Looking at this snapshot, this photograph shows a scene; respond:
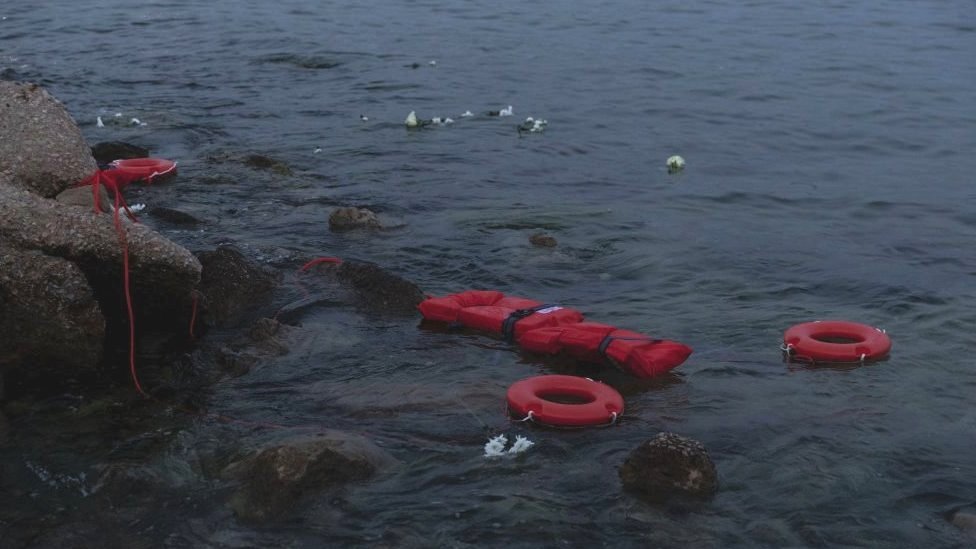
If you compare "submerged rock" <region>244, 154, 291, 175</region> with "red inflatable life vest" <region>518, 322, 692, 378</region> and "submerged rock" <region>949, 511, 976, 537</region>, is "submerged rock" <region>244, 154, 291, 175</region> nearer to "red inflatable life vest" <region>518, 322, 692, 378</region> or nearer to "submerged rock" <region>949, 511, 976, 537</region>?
"red inflatable life vest" <region>518, 322, 692, 378</region>

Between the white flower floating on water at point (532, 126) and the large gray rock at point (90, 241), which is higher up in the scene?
the large gray rock at point (90, 241)

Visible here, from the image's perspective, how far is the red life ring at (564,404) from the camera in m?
7.95

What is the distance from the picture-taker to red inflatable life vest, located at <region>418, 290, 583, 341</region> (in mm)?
9664

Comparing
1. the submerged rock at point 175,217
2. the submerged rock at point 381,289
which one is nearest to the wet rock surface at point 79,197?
the submerged rock at point 381,289

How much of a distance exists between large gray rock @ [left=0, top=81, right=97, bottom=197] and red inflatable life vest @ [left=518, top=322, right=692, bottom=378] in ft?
12.7

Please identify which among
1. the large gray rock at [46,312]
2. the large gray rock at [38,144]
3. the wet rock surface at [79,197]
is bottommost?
the large gray rock at [46,312]

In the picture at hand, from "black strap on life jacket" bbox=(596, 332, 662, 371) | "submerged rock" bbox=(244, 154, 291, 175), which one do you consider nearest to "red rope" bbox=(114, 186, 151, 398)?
"black strap on life jacket" bbox=(596, 332, 662, 371)

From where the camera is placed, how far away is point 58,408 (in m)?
8.09

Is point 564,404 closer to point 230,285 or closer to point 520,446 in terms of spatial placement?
point 520,446

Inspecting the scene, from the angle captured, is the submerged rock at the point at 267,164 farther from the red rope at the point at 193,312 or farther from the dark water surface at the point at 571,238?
the red rope at the point at 193,312

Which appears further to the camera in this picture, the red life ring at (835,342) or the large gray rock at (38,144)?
the red life ring at (835,342)

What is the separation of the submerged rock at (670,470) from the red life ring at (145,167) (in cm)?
888

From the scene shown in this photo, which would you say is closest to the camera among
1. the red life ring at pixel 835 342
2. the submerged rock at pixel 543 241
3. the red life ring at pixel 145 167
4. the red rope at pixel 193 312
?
the red life ring at pixel 835 342

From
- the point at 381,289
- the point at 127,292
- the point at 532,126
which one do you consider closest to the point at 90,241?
the point at 127,292
